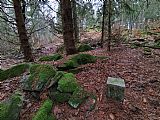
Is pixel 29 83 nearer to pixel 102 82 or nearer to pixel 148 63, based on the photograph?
pixel 102 82

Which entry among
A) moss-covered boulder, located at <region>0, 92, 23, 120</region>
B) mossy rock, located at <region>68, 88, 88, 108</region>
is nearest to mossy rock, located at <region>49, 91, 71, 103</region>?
mossy rock, located at <region>68, 88, 88, 108</region>

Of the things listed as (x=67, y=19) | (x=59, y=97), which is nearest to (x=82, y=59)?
(x=67, y=19)

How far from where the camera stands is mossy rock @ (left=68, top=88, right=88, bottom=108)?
14.8 ft

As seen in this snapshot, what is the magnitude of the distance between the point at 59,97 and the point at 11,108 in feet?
3.29

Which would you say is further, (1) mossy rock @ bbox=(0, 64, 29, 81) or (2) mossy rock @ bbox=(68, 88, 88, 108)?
(1) mossy rock @ bbox=(0, 64, 29, 81)

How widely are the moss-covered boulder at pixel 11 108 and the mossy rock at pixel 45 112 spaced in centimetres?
42

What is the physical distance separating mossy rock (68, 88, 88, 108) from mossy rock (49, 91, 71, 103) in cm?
11

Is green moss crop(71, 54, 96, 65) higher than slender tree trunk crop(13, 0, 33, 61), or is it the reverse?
slender tree trunk crop(13, 0, 33, 61)

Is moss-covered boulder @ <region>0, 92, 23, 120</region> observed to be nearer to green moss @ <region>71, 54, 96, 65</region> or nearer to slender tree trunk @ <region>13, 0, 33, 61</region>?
green moss @ <region>71, 54, 96, 65</region>

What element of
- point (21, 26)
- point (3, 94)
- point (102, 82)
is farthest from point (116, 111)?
point (21, 26)

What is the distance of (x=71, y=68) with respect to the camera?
20.2 feet

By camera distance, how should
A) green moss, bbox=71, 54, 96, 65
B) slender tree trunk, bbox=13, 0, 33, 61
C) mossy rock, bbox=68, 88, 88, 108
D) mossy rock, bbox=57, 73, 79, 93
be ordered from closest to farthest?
mossy rock, bbox=68, 88, 88, 108
mossy rock, bbox=57, 73, 79, 93
green moss, bbox=71, 54, 96, 65
slender tree trunk, bbox=13, 0, 33, 61

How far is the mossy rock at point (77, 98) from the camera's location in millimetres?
4508

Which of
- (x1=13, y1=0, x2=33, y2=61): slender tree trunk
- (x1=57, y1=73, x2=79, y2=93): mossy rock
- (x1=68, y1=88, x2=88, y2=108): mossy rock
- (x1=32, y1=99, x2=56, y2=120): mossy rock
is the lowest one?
(x1=32, y1=99, x2=56, y2=120): mossy rock
